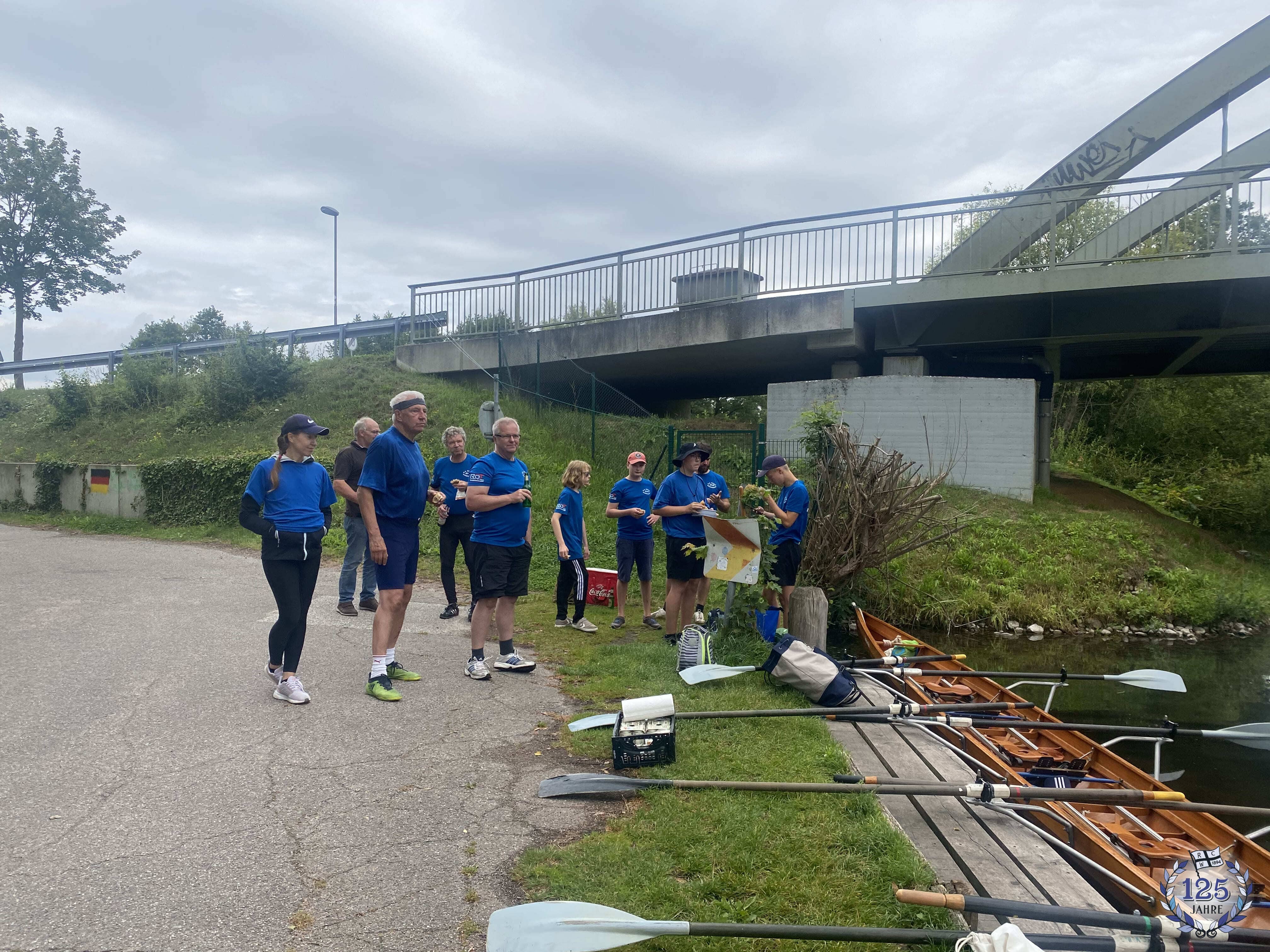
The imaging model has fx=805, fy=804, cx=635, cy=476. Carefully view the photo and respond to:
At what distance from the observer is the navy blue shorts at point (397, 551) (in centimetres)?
551

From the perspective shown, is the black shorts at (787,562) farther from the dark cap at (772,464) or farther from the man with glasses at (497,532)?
the man with glasses at (497,532)

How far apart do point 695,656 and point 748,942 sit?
3666 millimetres

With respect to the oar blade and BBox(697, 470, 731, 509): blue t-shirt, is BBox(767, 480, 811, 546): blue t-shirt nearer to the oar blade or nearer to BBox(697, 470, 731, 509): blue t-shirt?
BBox(697, 470, 731, 509): blue t-shirt

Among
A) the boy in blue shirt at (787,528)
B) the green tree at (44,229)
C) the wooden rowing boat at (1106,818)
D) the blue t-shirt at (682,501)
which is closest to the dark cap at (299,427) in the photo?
the blue t-shirt at (682,501)

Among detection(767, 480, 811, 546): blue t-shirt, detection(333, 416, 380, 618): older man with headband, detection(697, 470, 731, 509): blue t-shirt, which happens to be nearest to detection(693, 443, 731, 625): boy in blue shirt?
detection(697, 470, 731, 509): blue t-shirt

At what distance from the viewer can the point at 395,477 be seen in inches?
215

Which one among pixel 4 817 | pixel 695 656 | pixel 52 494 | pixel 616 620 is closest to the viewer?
pixel 4 817

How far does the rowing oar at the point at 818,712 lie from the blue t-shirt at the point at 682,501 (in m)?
1.99

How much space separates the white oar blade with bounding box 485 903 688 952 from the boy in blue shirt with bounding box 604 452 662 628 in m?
5.35

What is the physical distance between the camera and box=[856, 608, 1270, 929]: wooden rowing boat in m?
3.89

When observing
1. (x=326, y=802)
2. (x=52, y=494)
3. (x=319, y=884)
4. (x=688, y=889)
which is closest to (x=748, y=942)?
(x=688, y=889)

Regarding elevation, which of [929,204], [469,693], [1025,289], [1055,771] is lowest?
[1055,771]

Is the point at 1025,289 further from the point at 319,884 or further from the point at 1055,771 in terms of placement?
the point at 319,884

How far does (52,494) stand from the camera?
60.7 ft
